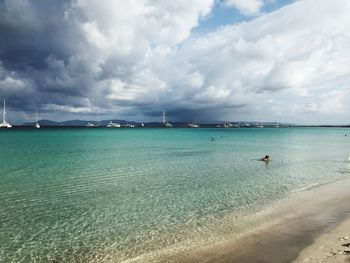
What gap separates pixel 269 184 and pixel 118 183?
47.0ft

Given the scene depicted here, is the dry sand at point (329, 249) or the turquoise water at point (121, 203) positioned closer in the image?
the dry sand at point (329, 249)

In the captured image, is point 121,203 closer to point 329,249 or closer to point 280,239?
point 280,239

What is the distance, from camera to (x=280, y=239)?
14.4 metres

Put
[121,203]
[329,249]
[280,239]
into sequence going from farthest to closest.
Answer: [121,203] → [280,239] → [329,249]

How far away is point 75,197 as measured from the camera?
2333 cm

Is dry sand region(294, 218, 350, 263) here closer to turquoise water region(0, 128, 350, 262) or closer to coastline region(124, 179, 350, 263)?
coastline region(124, 179, 350, 263)

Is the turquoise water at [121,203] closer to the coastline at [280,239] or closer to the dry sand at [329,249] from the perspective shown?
the coastline at [280,239]

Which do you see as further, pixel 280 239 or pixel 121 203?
pixel 121 203

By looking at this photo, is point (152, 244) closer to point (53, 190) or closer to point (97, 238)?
point (97, 238)

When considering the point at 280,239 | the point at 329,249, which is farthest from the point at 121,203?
the point at 329,249

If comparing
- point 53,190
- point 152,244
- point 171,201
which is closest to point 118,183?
point 53,190

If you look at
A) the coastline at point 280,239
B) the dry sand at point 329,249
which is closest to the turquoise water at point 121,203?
the coastline at point 280,239

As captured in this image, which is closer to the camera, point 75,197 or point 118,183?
point 75,197

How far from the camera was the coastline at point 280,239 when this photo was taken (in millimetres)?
12508
